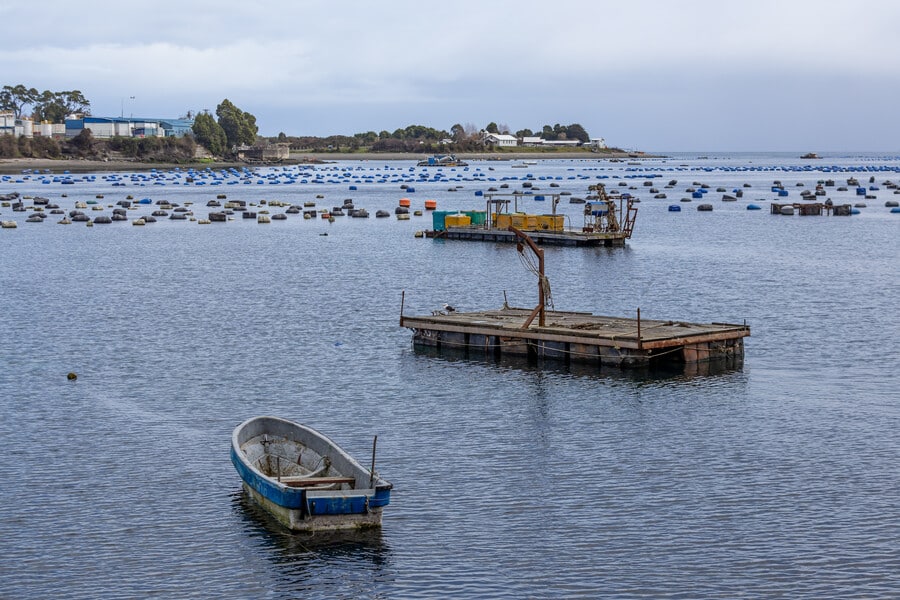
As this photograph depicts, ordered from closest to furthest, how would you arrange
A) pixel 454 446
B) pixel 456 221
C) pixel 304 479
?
pixel 304 479 < pixel 454 446 < pixel 456 221

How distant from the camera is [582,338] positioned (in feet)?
172

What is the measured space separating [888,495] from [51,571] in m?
24.2

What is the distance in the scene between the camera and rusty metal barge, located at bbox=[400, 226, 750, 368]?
5175 centimetres

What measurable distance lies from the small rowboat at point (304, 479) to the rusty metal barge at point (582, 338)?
18717mm

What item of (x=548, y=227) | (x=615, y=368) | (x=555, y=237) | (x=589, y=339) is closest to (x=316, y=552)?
(x=615, y=368)

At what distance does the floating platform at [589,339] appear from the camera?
170 ft

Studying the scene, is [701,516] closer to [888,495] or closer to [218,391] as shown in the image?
[888,495]

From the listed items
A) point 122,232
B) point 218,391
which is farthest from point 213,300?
point 122,232

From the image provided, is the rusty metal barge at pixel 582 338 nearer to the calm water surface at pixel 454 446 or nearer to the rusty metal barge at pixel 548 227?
the calm water surface at pixel 454 446

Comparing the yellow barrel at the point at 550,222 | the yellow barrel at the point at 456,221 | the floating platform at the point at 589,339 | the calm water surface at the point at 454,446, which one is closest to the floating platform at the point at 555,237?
the yellow barrel at the point at 550,222

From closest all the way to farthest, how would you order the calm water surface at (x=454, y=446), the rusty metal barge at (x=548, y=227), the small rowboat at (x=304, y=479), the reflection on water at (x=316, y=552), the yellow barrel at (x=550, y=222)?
1. the reflection on water at (x=316, y=552)
2. the calm water surface at (x=454, y=446)
3. the small rowboat at (x=304, y=479)
4. the rusty metal barge at (x=548, y=227)
5. the yellow barrel at (x=550, y=222)

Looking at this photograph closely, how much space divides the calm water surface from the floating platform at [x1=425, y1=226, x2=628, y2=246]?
88.5 ft

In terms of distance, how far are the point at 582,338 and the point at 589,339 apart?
0.35 metres

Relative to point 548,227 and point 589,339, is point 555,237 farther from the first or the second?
point 589,339
